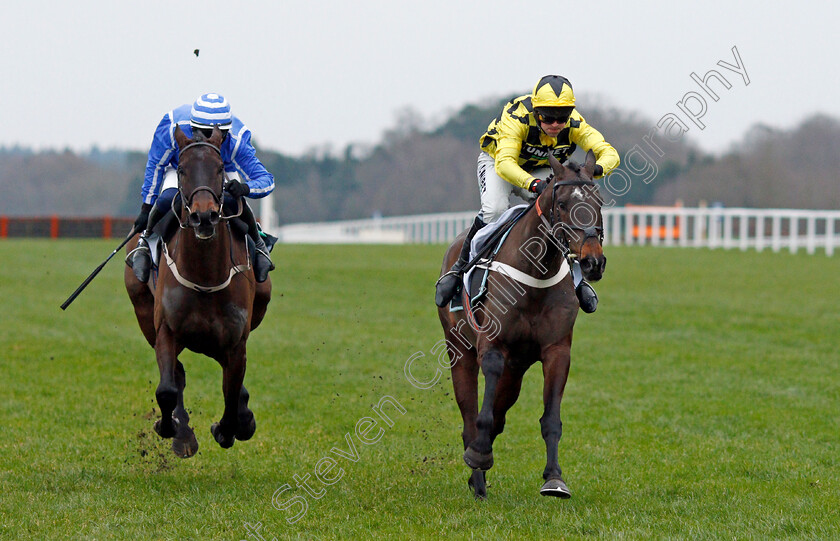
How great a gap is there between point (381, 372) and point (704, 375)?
374 cm

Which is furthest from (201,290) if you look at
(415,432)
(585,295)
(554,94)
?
(415,432)

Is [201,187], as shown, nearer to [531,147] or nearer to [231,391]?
[231,391]

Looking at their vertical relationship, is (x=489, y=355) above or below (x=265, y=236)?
below

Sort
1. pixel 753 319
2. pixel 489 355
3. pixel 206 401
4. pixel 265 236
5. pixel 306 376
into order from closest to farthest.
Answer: pixel 489 355 < pixel 265 236 < pixel 206 401 < pixel 306 376 < pixel 753 319

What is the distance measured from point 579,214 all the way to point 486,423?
1.35 meters

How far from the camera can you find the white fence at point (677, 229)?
32.2 metres

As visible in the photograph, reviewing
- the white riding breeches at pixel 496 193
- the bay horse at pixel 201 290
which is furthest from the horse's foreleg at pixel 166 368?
the white riding breeches at pixel 496 193

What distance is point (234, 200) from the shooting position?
267 inches

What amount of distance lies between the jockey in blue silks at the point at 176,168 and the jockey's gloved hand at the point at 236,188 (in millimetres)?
366

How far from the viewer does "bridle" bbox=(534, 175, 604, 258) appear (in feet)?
18.2

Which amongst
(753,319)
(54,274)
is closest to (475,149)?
(54,274)

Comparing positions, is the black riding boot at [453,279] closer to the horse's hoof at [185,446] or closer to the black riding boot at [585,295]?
the black riding boot at [585,295]

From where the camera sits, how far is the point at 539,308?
6238 mm

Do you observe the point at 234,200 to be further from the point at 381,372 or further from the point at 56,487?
the point at 381,372
